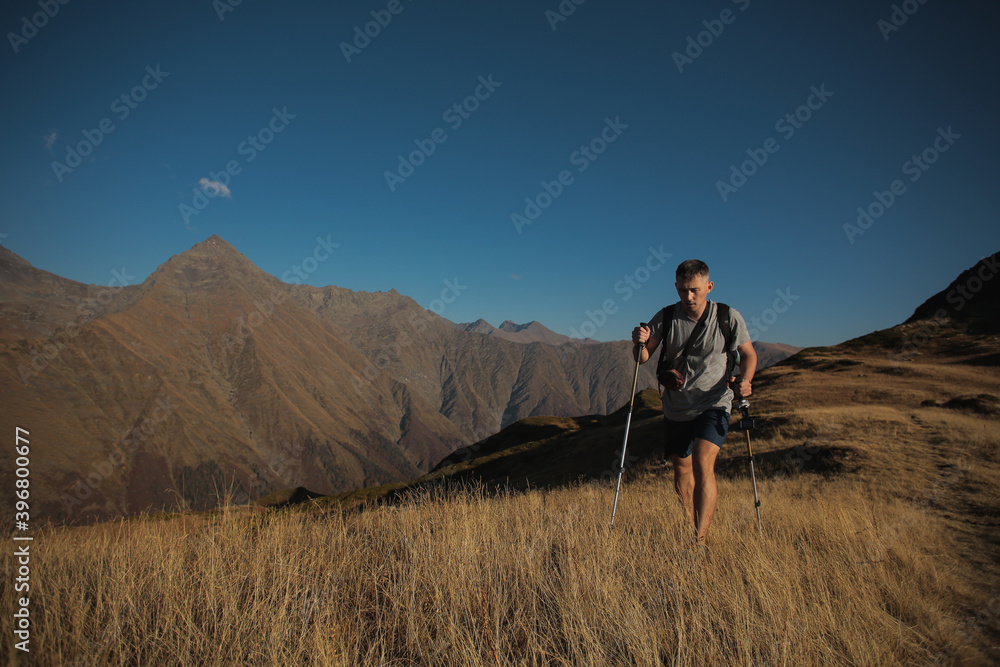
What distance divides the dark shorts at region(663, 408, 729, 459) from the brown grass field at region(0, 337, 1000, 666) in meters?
0.75

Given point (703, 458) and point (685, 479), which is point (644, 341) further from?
point (685, 479)

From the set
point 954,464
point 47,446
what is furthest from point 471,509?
point 47,446

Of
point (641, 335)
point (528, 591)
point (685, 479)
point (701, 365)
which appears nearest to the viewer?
point (528, 591)

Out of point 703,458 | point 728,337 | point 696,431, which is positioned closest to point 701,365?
point 728,337

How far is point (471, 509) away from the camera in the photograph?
539cm

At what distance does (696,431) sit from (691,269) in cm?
175

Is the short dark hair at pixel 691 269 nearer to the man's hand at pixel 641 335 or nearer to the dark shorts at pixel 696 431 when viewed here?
the man's hand at pixel 641 335

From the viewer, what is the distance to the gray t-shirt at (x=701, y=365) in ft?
15.2

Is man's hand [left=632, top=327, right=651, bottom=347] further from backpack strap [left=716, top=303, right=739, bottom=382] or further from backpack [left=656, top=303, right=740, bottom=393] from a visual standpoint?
backpack strap [left=716, top=303, right=739, bottom=382]

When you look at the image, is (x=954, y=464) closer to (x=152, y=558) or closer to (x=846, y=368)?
(x=152, y=558)

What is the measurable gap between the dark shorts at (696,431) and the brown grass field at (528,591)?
2.47 ft

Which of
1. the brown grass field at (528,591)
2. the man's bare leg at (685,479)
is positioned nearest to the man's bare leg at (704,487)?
the brown grass field at (528,591)

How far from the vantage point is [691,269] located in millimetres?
4770

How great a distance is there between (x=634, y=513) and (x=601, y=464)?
2654cm
